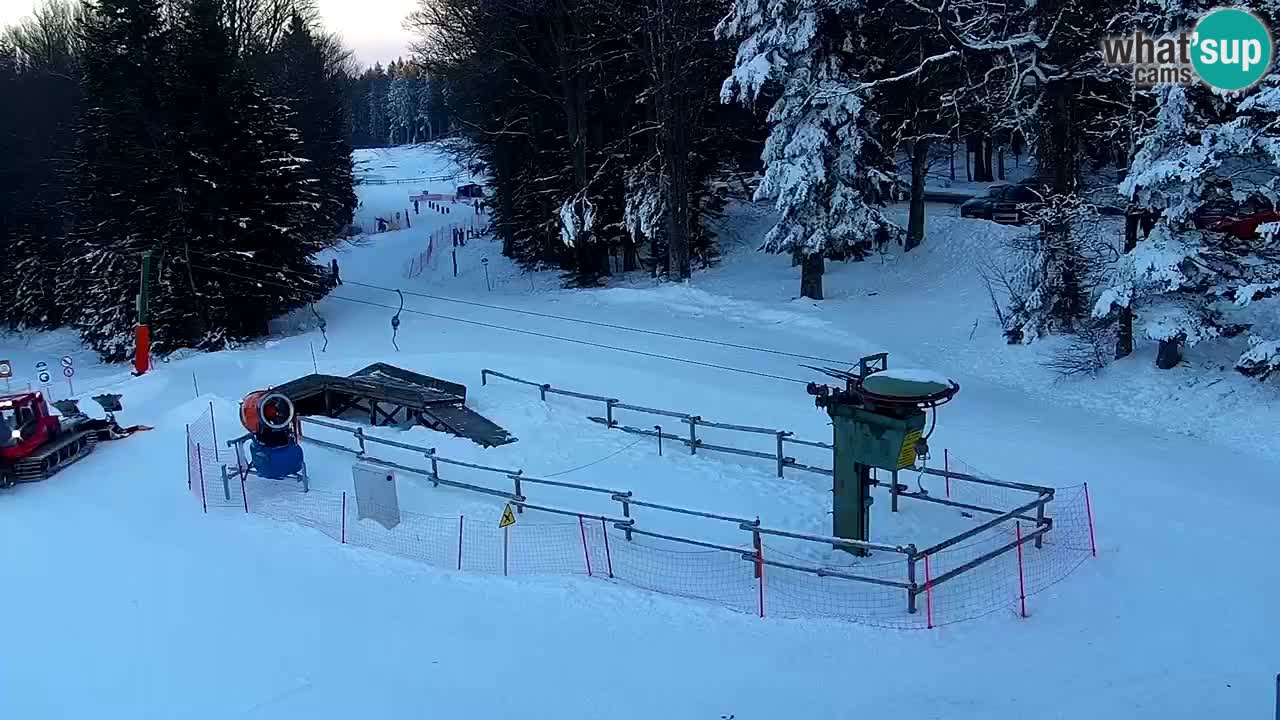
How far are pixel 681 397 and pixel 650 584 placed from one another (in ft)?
30.4

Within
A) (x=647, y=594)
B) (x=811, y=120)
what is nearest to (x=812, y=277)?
(x=811, y=120)

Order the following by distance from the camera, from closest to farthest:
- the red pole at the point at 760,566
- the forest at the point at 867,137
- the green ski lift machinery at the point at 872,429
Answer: the red pole at the point at 760,566, the green ski lift machinery at the point at 872,429, the forest at the point at 867,137

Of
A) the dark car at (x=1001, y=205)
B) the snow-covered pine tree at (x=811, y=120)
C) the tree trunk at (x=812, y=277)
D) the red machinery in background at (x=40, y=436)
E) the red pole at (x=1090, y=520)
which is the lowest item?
the red pole at (x=1090, y=520)

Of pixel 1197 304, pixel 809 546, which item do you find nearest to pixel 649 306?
pixel 1197 304

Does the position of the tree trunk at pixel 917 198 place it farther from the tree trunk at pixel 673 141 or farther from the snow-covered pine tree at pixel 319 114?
the snow-covered pine tree at pixel 319 114

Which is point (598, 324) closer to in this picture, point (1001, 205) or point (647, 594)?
point (1001, 205)

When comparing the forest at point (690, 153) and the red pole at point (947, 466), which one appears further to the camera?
the forest at point (690, 153)

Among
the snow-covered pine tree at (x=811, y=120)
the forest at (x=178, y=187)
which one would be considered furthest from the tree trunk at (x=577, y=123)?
the forest at (x=178, y=187)

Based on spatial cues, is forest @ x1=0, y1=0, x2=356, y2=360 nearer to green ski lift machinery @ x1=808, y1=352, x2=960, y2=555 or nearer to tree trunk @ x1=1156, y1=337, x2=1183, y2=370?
green ski lift machinery @ x1=808, y1=352, x2=960, y2=555

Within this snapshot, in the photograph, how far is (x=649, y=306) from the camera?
3234cm

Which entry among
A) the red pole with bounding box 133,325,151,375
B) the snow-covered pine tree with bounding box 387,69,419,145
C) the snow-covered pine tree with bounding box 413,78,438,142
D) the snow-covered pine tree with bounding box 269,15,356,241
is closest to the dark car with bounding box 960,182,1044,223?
the snow-covered pine tree with bounding box 269,15,356,241

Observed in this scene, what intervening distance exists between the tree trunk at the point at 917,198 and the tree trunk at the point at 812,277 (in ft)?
18.0

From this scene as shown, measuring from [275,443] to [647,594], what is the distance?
734 centimetres

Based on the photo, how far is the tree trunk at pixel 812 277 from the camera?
99.6 ft
